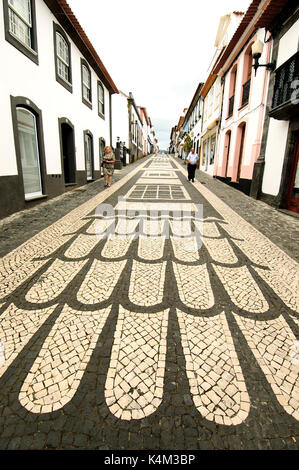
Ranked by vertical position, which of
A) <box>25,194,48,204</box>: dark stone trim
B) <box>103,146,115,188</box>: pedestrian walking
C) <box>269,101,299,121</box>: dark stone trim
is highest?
<box>269,101,299,121</box>: dark stone trim

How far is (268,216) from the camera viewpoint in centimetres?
589

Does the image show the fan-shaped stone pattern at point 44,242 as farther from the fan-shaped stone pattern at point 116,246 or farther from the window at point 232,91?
the window at point 232,91

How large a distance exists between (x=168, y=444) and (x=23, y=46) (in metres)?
7.92

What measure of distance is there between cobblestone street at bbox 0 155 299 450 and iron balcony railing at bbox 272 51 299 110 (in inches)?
150

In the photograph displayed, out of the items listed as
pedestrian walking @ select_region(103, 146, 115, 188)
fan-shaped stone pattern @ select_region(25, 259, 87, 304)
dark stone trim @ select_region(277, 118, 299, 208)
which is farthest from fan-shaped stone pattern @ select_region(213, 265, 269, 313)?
pedestrian walking @ select_region(103, 146, 115, 188)

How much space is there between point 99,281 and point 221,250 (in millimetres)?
2017

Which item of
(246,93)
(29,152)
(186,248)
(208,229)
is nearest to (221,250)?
A: (186,248)

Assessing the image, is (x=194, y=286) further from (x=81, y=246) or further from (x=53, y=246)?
(x=53, y=246)

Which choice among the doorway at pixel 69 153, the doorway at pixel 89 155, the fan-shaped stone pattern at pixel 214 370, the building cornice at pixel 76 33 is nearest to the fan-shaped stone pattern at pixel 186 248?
the fan-shaped stone pattern at pixel 214 370

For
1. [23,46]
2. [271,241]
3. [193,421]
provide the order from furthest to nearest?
[23,46], [271,241], [193,421]

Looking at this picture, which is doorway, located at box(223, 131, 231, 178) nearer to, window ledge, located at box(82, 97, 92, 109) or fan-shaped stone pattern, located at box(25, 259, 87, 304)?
window ledge, located at box(82, 97, 92, 109)

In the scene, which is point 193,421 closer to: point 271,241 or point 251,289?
point 251,289

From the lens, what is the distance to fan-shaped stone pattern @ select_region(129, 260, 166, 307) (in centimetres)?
246

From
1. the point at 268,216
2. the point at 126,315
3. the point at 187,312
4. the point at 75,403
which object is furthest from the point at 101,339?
the point at 268,216
